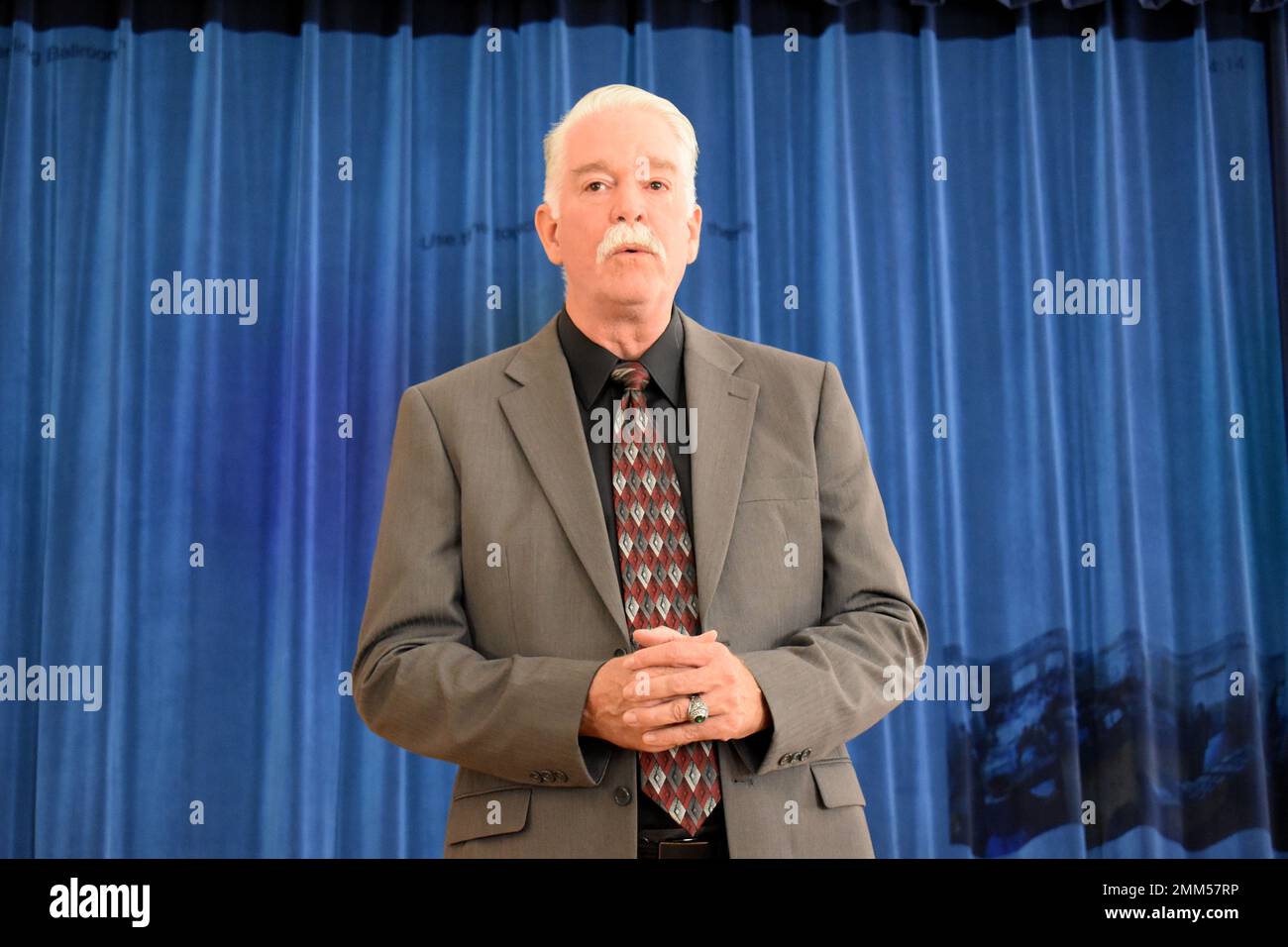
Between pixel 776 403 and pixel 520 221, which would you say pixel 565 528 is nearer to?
pixel 776 403

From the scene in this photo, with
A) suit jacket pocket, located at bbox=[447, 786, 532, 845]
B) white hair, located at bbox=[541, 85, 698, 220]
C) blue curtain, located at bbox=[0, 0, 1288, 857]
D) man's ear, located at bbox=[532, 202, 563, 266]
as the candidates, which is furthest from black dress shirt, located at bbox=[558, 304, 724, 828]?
blue curtain, located at bbox=[0, 0, 1288, 857]

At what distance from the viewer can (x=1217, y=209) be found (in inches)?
146

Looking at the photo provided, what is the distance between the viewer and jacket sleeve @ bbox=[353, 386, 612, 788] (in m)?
1.59

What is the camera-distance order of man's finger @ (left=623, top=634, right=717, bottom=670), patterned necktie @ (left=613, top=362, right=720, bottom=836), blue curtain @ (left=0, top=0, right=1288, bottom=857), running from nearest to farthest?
man's finger @ (left=623, top=634, right=717, bottom=670)
patterned necktie @ (left=613, top=362, right=720, bottom=836)
blue curtain @ (left=0, top=0, right=1288, bottom=857)

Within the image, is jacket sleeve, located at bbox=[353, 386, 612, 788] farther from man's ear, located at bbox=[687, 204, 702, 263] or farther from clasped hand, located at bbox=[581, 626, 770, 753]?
man's ear, located at bbox=[687, 204, 702, 263]

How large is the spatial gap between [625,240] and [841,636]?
2.38 feet

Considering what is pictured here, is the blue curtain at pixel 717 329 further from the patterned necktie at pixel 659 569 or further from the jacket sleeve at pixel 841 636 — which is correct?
the patterned necktie at pixel 659 569

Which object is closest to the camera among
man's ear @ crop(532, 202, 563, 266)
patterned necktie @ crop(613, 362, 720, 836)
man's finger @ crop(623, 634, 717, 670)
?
man's finger @ crop(623, 634, 717, 670)

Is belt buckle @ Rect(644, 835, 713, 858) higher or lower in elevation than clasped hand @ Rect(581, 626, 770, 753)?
lower

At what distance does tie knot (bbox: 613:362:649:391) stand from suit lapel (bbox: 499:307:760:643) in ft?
0.24

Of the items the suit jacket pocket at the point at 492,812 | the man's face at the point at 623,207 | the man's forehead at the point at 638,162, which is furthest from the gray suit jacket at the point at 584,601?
the man's forehead at the point at 638,162

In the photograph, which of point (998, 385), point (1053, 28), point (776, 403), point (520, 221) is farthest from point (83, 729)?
point (1053, 28)

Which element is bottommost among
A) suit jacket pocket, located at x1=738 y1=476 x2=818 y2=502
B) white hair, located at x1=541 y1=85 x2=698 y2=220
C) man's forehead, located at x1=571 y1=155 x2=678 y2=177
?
suit jacket pocket, located at x1=738 y1=476 x2=818 y2=502
